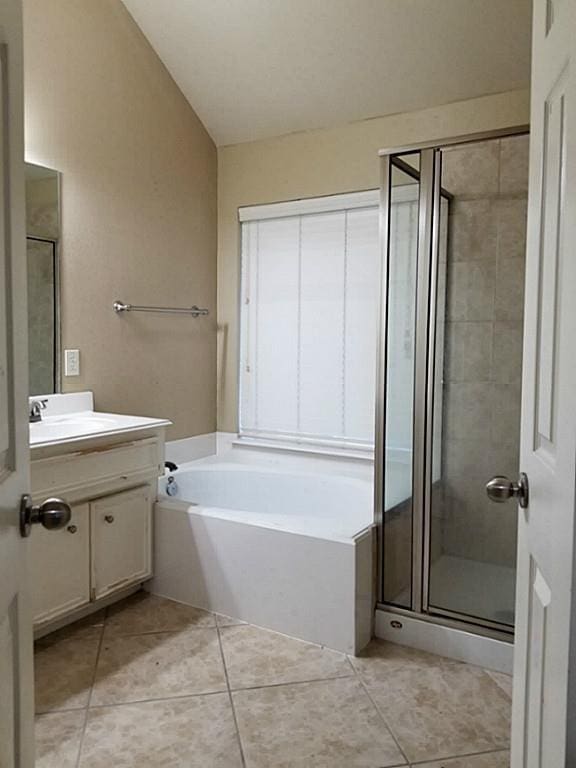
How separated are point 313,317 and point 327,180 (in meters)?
0.75

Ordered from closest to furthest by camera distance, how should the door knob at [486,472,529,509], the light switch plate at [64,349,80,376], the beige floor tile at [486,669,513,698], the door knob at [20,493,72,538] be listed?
the door knob at [20,493,72,538] → the door knob at [486,472,529,509] → the beige floor tile at [486,669,513,698] → the light switch plate at [64,349,80,376]

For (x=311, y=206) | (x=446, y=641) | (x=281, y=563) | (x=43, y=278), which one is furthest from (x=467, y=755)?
(x=311, y=206)

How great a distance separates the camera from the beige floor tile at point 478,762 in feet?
5.57

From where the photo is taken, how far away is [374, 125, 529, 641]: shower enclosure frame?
2.36 metres

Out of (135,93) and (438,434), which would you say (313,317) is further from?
(135,93)

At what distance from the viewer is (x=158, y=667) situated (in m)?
2.20

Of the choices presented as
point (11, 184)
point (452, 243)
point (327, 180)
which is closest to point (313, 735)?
point (11, 184)

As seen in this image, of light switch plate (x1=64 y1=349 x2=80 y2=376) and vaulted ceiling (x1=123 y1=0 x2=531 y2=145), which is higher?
vaulted ceiling (x1=123 y1=0 x2=531 y2=145)

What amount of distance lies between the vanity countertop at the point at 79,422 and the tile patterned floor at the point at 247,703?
821mm

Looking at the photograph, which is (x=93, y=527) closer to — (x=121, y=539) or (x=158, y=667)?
(x=121, y=539)

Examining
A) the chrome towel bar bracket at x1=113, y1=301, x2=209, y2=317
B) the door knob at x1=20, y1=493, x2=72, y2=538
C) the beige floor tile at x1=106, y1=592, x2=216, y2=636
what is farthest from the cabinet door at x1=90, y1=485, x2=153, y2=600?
the door knob at x1=20, y1=493, x2=72, y2=538

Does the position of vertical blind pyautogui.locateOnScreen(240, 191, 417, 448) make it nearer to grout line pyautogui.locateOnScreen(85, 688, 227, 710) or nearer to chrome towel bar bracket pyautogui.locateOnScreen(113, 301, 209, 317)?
chrome towel bar bracket pyautogui.locateOnScreen(113, 301, 209, 317)

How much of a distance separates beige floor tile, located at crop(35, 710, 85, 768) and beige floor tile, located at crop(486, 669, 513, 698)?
141 centimetres

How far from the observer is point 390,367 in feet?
7.95
